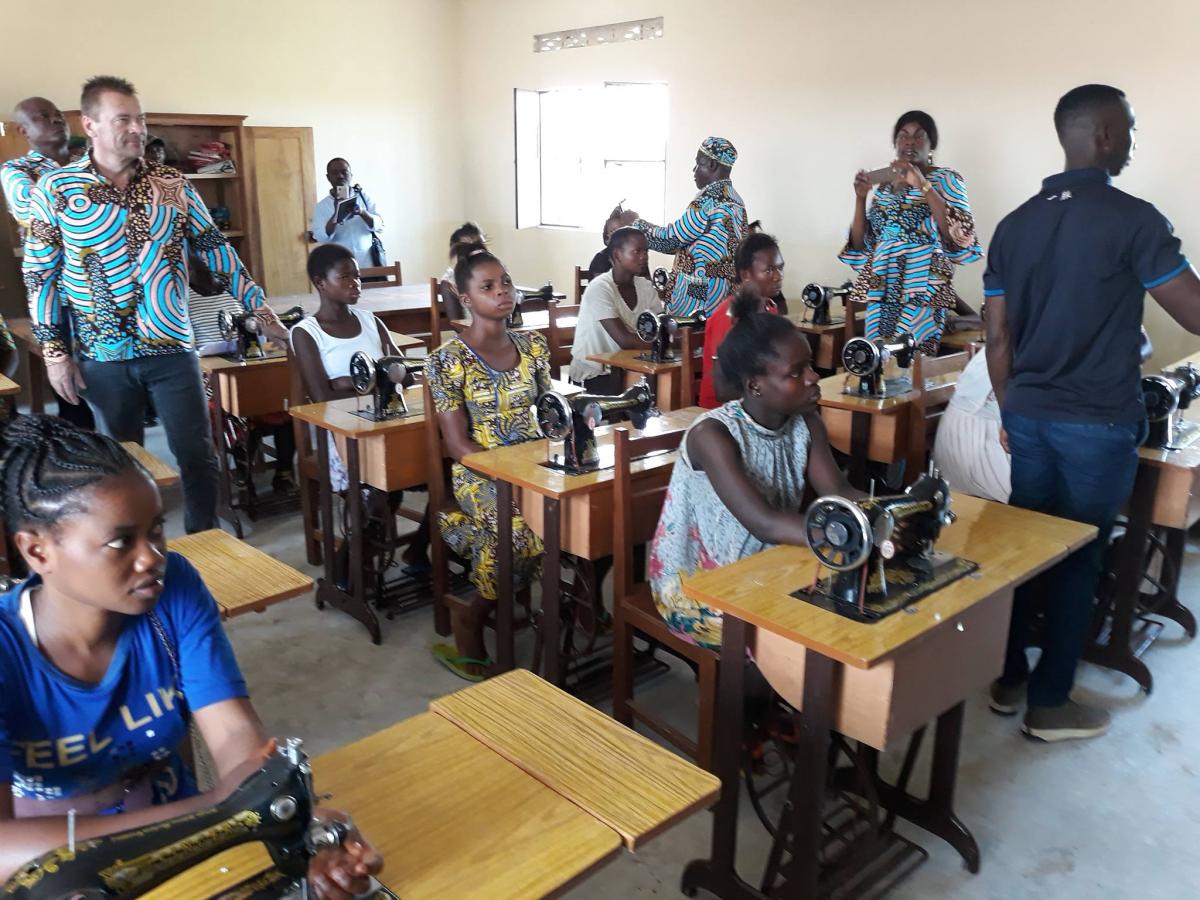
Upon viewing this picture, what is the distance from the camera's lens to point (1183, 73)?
15.5ft

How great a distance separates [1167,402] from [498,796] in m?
2.24

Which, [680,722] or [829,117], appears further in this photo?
[829,117]

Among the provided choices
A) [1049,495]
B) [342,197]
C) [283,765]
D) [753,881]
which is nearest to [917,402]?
[1049,495]

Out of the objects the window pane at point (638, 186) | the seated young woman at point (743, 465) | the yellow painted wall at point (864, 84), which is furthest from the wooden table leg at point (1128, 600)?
the window pane at point (638, 186)

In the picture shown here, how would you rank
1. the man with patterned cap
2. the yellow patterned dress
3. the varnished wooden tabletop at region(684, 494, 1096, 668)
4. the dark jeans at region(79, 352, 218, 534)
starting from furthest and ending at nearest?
1. the man with patterned cap
2. the dark jeans at region(79, 352, 218, 534)
3. the yellow patterned dress
4. the varnished wooden tabletop at region(684, 494, 1096, 668)

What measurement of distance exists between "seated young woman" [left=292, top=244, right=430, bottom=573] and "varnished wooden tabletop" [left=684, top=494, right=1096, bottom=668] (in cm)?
190

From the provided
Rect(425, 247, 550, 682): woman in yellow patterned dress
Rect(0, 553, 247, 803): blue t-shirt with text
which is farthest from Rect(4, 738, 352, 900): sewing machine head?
Rect(425, 247, 550, 682): woman in yellow patterned dress

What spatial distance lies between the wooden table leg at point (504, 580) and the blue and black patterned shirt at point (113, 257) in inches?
48.9

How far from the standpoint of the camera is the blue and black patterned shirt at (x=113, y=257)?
9.07ft

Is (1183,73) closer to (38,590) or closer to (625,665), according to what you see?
(625,665)

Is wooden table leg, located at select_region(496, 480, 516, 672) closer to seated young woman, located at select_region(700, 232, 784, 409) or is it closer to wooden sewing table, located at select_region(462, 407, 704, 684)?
wooden sewing table, located at select_region(462, 407, 704, 684)

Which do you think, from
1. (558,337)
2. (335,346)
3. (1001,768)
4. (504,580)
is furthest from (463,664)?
(558,337)

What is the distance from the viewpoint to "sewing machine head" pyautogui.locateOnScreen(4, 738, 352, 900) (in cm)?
90

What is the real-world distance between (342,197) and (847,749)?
6.05 meters
